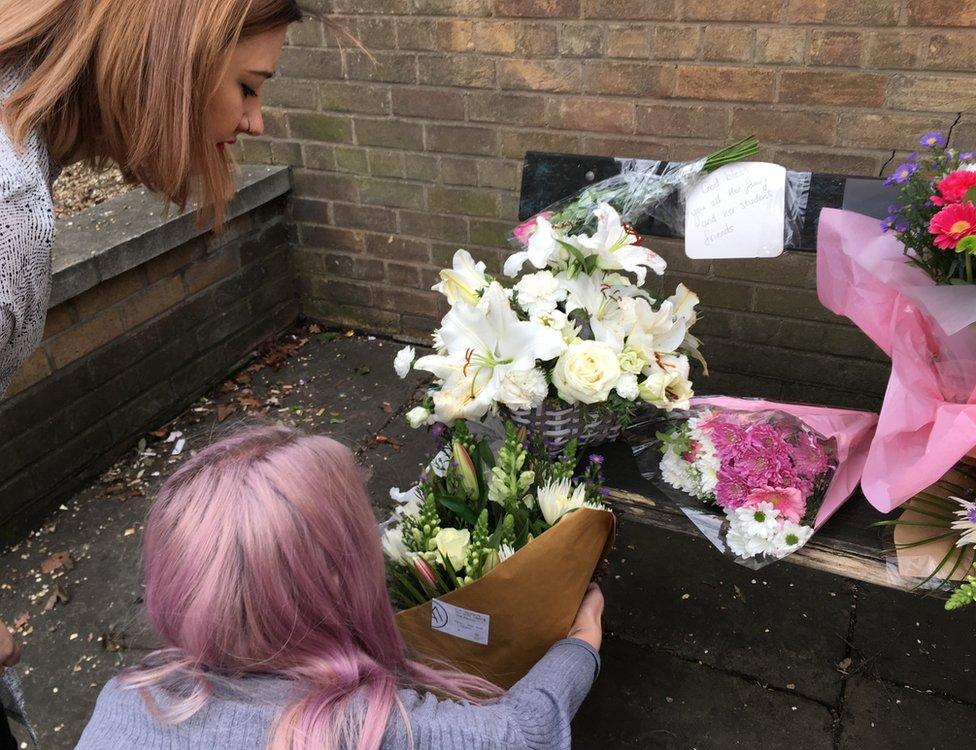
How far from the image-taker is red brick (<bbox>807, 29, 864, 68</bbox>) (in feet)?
8.54

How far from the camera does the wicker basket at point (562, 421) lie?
1.70 meters

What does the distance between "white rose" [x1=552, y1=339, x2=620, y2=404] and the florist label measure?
0.46 m

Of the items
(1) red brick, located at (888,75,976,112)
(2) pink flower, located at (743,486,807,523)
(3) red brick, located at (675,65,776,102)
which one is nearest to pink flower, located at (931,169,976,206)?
(2) pink flower, located at (743,486,807,523)

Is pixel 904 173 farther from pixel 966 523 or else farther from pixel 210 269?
pixel 210 269

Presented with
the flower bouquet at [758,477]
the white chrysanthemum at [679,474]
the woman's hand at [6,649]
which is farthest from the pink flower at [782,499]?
the woman's hand at [6,649]

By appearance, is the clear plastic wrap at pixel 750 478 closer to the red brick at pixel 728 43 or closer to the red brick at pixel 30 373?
the red brick at pixel 728 43

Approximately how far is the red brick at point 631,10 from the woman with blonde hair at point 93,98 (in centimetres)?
168

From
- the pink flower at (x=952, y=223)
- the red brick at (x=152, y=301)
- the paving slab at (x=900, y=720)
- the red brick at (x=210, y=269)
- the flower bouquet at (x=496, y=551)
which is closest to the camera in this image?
the pink flower at (x=952, y=223)

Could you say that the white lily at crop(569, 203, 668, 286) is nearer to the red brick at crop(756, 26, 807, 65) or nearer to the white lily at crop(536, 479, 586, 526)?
the white lily at crop(536, 479, 586, 526)

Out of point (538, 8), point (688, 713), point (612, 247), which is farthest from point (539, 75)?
point (688, 713)

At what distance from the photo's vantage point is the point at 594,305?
1.67m

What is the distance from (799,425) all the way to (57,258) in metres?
2.51

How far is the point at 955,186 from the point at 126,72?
1390 millimetres

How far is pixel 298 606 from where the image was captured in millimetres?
1149
